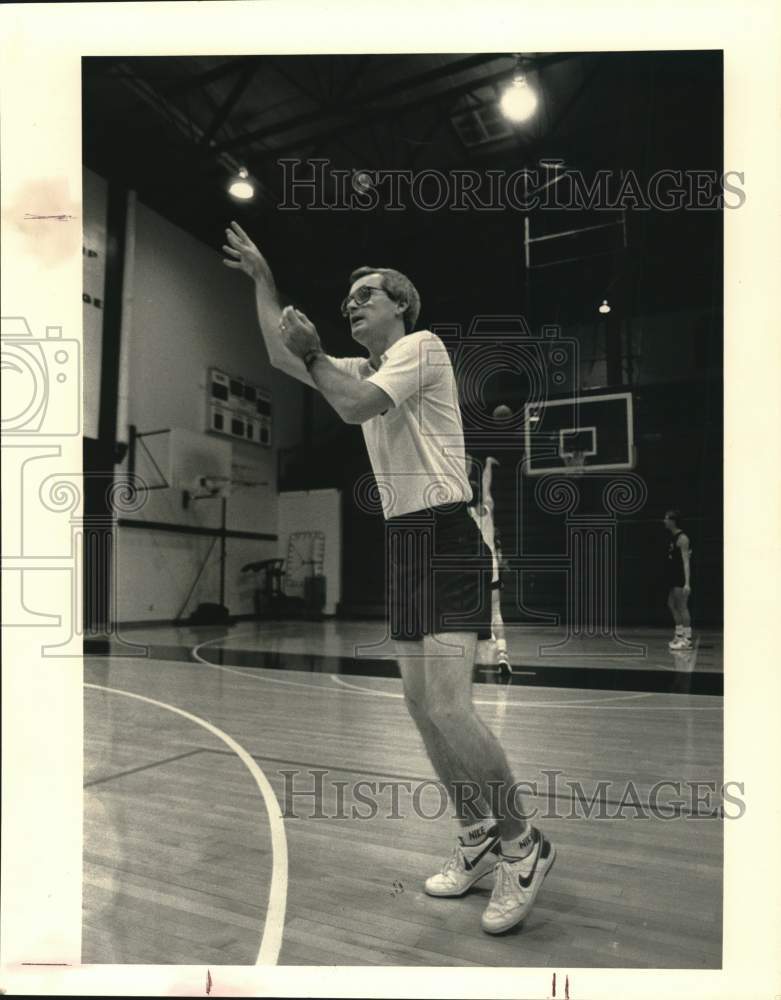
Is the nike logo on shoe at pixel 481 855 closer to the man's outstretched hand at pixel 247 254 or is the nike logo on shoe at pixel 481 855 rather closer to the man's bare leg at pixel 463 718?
the man's bare leg at pixel 463 718

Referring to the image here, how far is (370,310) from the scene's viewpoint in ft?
5.26

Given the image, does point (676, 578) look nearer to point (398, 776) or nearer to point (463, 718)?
point (398, 776)

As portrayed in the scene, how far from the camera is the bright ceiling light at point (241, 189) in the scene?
7.78 metres

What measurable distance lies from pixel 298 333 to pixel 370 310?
27cm

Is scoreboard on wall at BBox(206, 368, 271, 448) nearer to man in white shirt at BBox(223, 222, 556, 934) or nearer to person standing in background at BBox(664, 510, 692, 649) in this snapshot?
person standing in background at BBox(664, 510, 692, 649)

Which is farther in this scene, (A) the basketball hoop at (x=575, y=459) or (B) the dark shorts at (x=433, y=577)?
(A) the basketball hoop at (x=575, y=459)

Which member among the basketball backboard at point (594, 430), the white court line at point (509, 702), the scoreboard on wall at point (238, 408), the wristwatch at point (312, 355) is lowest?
the white court line at point (509, 702)

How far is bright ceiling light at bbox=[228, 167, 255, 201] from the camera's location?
778 cm

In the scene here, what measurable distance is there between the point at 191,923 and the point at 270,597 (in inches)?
366

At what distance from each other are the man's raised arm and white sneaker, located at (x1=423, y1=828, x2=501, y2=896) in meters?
1.13

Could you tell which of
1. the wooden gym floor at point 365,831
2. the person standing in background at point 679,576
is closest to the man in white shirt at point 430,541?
the wooden gym floor at point 365,831
